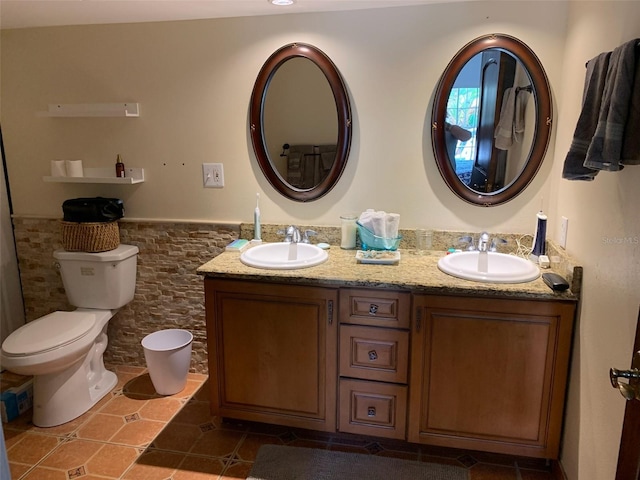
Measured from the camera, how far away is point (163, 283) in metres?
2.77

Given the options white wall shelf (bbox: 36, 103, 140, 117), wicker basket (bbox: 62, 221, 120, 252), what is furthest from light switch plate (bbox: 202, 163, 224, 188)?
wicker basket (bbox: 62, 221, 120, 252)

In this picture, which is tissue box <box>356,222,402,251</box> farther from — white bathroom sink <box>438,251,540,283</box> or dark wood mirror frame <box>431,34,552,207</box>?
dark wood mirror frame <box>431,34,552,207</box>

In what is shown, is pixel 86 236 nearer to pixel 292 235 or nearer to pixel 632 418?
pixel 292 235

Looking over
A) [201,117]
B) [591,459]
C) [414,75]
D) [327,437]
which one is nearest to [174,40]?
[201,117]

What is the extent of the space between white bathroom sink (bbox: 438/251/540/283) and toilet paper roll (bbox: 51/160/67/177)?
208cm

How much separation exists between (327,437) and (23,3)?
2.47 meters

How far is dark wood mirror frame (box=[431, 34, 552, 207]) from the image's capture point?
2.13 meters

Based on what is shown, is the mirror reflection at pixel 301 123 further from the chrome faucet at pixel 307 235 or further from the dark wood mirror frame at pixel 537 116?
the dark wood mirror frame at pixel 537 116

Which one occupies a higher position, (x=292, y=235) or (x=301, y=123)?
(x=301, y=123)

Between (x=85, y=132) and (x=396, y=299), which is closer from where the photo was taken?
(x=396, y=299)

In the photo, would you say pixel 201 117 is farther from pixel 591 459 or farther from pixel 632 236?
pixel 591 459

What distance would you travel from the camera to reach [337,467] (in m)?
2.06

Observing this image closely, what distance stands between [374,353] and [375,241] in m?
0.55

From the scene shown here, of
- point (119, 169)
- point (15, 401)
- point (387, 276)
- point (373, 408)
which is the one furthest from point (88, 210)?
point (373, 408)
